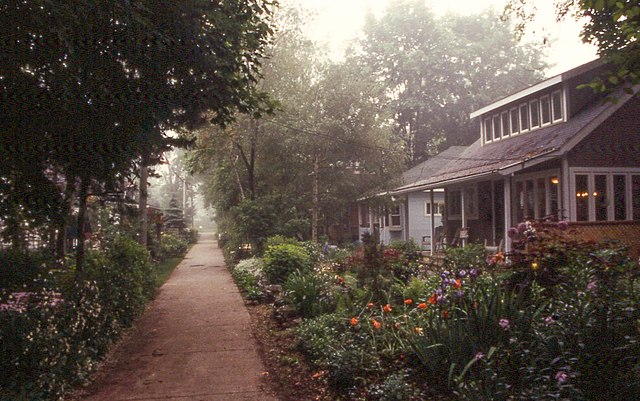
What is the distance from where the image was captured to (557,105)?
18.7 metres

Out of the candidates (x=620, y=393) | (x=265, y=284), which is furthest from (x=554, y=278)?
(x=265, y=284)

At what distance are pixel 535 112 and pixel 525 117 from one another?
2.11 feet

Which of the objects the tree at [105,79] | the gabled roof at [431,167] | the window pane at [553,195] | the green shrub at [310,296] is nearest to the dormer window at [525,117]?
the window pane at [553,195]

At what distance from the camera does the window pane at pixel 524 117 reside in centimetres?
2045

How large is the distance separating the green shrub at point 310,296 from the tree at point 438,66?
3844cm

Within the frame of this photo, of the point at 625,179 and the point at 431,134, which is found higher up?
the point at 431,134

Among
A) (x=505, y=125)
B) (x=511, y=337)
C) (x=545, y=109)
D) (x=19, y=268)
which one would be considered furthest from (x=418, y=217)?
(x=511, y=337)

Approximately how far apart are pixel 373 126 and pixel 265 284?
1350cm

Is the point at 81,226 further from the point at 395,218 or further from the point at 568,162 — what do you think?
the point at 395,218

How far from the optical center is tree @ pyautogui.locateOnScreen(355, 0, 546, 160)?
47.4m

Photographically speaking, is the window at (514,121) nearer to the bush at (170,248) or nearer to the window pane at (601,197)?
the window pane at (601,197)

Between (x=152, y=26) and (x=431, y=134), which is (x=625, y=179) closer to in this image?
(x=152, y=26)

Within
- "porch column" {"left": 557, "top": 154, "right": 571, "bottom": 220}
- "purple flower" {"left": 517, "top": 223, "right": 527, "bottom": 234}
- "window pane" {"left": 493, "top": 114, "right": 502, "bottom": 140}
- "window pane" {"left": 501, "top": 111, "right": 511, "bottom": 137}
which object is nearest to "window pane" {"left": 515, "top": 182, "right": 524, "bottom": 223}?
"window pane" {"left": 501, "top": 111, "right": 511, "bottom": 137}

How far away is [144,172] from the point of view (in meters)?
15.6
